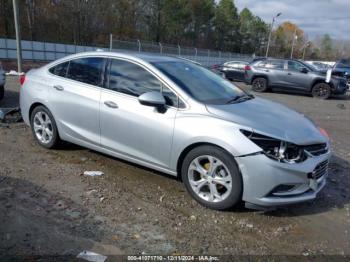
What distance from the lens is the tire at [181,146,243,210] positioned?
3771 mm

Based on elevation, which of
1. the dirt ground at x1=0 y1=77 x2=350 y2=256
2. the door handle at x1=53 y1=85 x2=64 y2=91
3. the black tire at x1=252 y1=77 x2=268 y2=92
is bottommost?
the black tire at x1=252 y1=77 x2=268 y2=92

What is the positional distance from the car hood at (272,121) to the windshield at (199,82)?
27cm

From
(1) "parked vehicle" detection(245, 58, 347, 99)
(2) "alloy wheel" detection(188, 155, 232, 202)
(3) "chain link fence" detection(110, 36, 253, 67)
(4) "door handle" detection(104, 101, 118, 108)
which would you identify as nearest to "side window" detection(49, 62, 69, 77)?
(4) "door handle" detection(104, 101, 118, 108)

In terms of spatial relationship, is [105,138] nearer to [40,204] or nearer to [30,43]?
[40,204]

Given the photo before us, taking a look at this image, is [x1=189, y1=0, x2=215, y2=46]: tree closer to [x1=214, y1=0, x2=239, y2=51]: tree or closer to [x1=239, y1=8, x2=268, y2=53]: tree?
[x1=214, y1=0, x2=239, y2=51]: tree

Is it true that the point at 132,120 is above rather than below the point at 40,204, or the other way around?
above

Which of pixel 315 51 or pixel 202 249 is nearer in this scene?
pixel 202 249

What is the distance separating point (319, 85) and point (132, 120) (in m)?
13.5

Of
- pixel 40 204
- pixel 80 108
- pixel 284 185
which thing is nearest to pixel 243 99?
pixel 284 185

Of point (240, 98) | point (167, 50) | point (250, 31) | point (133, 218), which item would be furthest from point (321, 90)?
point (250, 31)

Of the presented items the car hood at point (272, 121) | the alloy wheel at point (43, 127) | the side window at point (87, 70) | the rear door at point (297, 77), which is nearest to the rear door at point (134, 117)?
the side window at point (87, 70)

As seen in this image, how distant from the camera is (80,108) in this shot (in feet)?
16.3

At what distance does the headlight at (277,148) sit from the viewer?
367 cm

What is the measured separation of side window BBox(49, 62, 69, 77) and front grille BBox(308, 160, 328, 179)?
3.73 m
